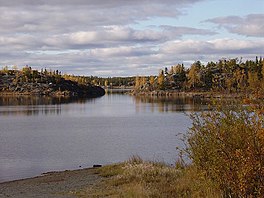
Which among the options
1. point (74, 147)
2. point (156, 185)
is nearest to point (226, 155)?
point (156, 185)

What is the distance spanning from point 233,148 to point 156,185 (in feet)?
17.1

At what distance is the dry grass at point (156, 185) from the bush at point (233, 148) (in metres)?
0.50

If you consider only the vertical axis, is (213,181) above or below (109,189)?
above

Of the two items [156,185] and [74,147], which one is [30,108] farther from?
[156,185]

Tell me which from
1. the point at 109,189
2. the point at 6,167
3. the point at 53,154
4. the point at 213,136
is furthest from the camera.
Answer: the point at 53,154

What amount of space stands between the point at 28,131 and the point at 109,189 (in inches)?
1481

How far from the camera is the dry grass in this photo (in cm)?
1143

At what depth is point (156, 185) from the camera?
14570mm

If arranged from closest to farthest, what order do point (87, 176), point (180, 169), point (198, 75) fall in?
point (180, 169) < point (87, 176) < point (198, 75)

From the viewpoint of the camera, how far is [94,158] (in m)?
32.4

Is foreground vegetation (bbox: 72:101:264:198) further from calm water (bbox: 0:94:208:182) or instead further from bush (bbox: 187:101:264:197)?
calm water (bbox: 0:94:208:182)

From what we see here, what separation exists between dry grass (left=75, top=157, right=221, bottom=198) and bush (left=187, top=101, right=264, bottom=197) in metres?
0.50

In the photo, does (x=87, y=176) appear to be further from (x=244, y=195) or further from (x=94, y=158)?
(x=244, y=195)

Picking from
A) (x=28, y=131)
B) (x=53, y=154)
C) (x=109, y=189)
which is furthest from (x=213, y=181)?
(x=28, y=131)
